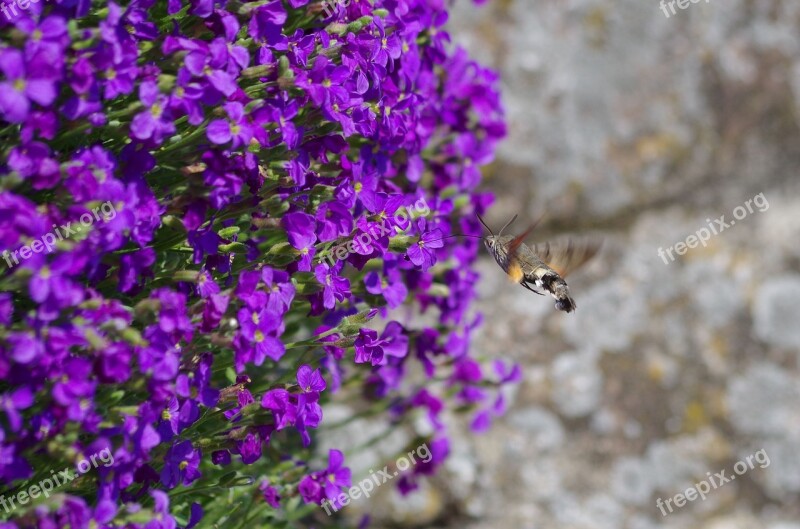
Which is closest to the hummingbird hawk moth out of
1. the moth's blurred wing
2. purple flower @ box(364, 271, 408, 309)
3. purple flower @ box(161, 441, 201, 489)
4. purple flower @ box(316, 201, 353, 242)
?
the moth's blurred wing

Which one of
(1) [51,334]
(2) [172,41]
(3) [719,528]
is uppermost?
(2) [172,41]

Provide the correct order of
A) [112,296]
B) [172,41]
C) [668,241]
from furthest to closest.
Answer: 1. [668,241]
2. [112,296]
3. [172,41]

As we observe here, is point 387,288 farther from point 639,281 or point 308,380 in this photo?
point 639,281

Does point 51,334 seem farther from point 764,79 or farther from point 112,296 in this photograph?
point 764,79

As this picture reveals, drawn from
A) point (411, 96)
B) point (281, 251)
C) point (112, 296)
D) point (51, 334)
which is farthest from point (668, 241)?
point (51, 334)

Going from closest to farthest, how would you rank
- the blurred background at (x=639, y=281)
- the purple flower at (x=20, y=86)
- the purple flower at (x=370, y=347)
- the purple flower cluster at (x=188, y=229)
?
the purple flower at (x=20, y=86) → the purple flower cluster at (x=188, y=229) → the purple flower at (x=370, y=347) → the blurred background at (x=639, y=281)

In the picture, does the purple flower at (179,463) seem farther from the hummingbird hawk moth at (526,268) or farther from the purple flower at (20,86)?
the hummingbird hawk moth at (526,268)

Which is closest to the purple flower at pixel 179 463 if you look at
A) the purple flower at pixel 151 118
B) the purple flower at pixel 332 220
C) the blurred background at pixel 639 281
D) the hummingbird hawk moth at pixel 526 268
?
the purple flower at pixel 332 220
